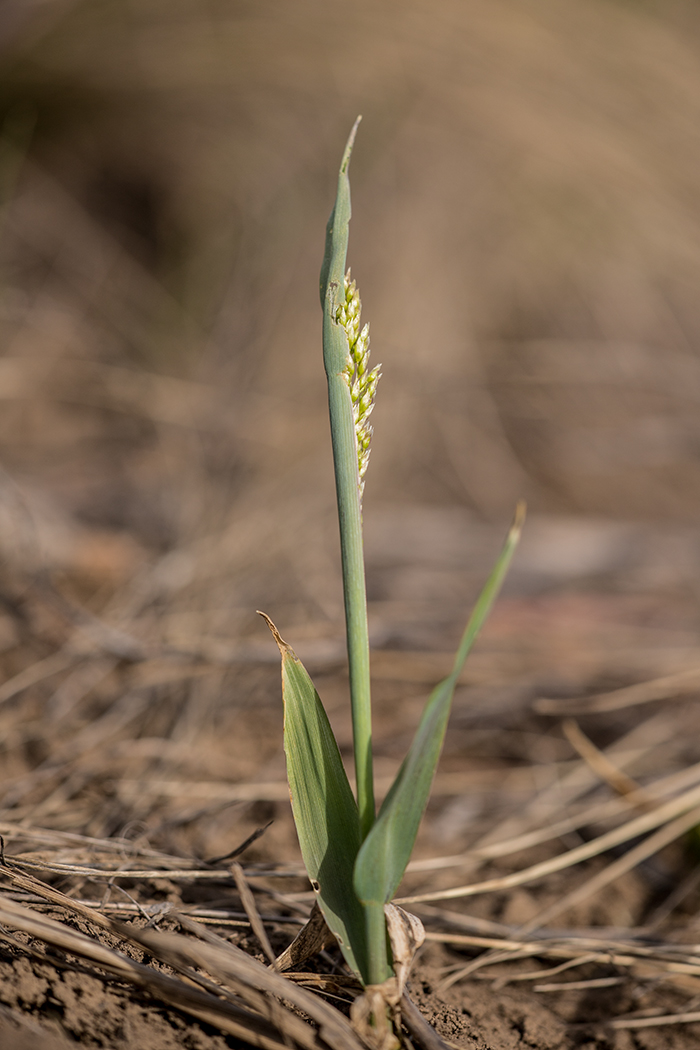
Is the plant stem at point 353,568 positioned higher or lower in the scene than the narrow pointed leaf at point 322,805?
higher

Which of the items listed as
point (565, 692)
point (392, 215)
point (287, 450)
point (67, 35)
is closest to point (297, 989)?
point (565, 692)

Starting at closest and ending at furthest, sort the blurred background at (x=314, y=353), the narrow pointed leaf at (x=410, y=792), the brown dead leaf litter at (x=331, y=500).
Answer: the narrow pointed leaf at (x=410, y=792), the brown dead leaf litter at (x=331, y=500), the blurred background at (x=314, y=353)

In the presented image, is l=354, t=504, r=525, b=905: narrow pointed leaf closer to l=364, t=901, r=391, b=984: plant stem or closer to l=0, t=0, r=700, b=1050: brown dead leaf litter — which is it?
l=364, t=901, r=391, b=984: plant stem

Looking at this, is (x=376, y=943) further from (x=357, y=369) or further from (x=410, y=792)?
(x=357, y=369)

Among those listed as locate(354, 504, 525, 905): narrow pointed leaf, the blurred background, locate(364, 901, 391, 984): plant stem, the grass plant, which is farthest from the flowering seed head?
the blurred background

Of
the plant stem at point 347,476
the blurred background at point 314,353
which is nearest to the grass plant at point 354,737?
the plant stem at point 347,476

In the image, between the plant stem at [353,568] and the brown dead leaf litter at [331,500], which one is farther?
the brown dead leaf litter at [331,500]

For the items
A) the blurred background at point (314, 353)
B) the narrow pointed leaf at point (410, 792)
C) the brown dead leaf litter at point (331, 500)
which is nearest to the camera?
the narrow pointed leaf at point (410, 792)

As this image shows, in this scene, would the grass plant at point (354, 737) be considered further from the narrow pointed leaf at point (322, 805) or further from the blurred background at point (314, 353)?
the blurred background at point (314, 353)
